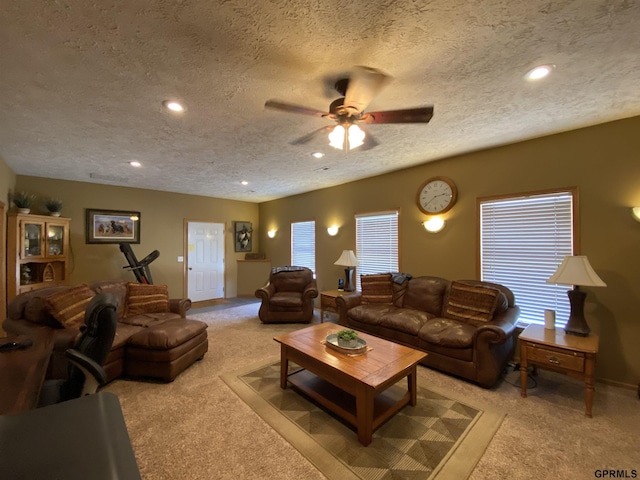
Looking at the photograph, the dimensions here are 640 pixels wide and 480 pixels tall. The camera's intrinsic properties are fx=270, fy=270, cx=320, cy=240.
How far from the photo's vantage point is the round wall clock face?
3.83 m

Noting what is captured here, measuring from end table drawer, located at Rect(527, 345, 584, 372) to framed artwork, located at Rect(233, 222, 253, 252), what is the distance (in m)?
6.32

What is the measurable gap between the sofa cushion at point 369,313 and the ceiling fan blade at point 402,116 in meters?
2.54

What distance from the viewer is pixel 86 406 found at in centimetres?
81

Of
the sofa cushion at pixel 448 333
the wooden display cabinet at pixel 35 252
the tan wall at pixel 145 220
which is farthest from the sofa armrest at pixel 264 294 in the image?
the wooden display cabinet at pixel 35 252

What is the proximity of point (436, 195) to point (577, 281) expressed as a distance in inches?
77.0

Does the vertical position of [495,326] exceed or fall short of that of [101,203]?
it falls short

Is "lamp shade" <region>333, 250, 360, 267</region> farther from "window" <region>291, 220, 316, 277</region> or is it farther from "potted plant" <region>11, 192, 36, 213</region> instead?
"potted plant" <region>11, 192, 36, 213</region>

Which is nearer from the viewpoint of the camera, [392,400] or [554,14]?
[554,14]

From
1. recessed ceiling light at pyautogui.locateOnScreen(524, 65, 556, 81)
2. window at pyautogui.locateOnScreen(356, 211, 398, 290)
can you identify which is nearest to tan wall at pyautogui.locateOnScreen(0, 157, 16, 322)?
window at pyautogui.locateOnScreen(356, 211, 398, 290)

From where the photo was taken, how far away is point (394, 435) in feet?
6.77

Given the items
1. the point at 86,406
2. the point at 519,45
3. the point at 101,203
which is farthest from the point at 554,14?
the point at 101,203

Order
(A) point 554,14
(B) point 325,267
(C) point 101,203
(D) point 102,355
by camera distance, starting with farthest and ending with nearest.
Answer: (B) point 325,267
(C) point 101,203
(D) point 102,355
(A) point 554,14

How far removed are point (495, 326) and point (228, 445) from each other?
2.59m

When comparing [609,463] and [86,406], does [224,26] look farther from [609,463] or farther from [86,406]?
[609,463]
